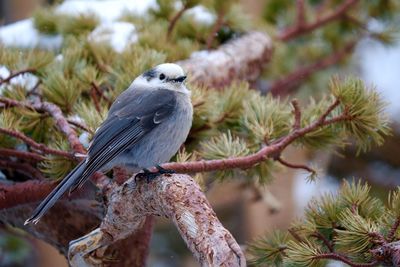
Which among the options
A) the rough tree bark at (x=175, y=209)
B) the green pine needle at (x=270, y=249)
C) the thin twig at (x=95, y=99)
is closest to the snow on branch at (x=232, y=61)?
the rough tree bark at (x=175, y=209)

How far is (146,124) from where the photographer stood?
2.26 m

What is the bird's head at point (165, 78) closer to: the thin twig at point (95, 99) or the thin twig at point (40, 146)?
the thin twig at point (95, 99)

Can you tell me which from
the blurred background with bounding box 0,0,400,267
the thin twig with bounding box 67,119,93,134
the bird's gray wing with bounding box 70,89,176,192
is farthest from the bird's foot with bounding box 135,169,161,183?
the blurred background with bounding box 0,0,400,267

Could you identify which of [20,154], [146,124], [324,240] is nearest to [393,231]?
[324,240]

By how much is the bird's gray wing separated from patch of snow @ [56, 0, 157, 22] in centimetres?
118

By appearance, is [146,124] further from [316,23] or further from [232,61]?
[316,23]

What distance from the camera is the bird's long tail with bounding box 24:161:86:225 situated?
6.33ft

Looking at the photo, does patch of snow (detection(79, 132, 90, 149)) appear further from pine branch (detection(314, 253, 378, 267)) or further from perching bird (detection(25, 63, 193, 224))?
pine branch (detection(314, 253, 378, 267))

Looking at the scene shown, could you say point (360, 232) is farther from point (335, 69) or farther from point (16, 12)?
point (16, 12)

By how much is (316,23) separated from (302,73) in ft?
0.96

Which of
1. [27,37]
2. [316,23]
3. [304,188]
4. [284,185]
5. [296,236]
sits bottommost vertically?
[304,188]

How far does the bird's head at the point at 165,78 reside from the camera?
2.37 meters

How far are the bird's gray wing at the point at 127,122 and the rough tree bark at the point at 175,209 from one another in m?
0.11

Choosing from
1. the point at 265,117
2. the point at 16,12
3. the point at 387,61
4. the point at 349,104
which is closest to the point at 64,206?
the point at 265,117
